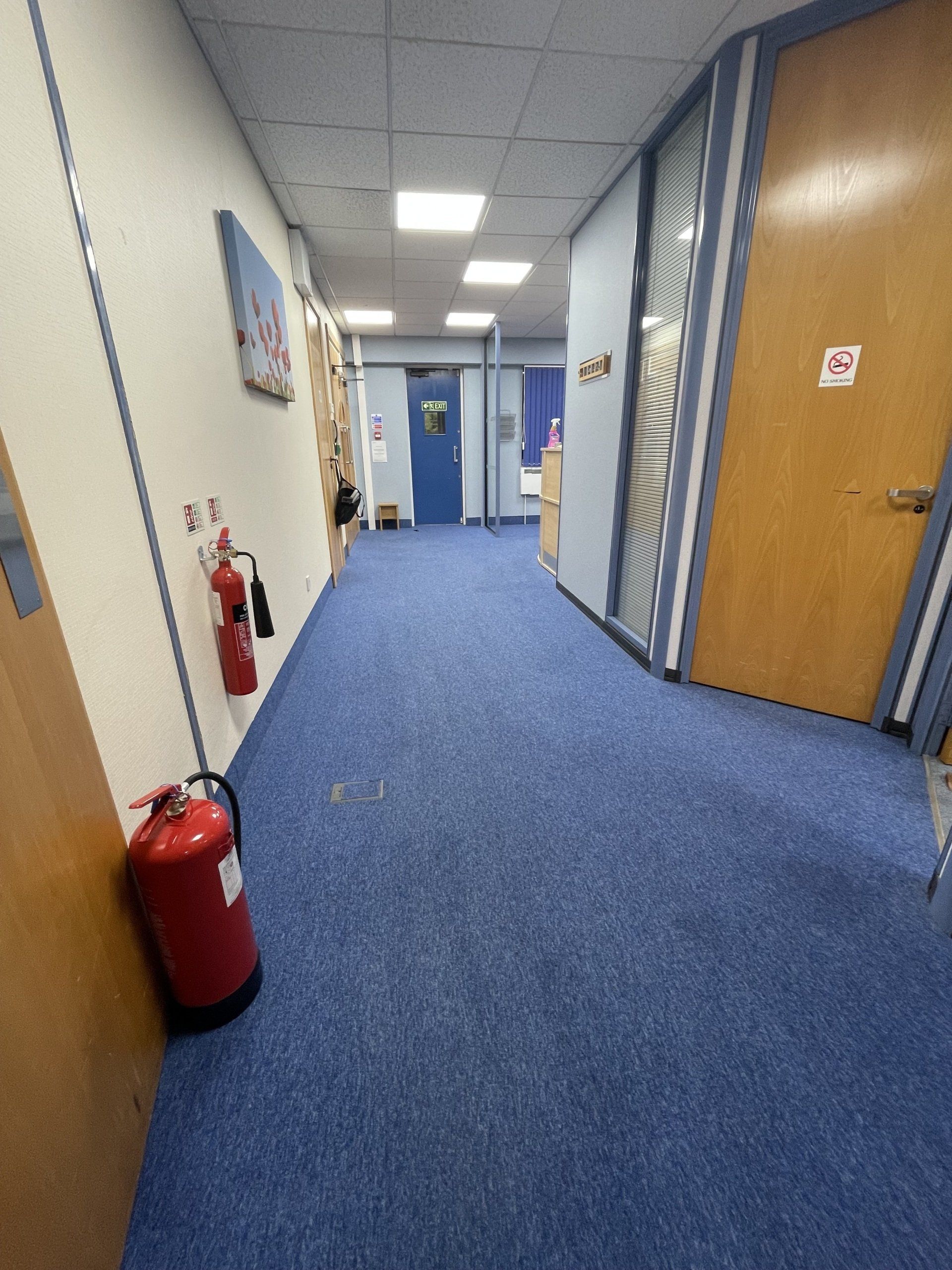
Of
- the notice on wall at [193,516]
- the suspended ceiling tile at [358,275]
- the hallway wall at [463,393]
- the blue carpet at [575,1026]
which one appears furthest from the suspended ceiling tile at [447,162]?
the hallway wall at [463,393]

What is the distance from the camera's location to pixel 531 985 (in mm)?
1157

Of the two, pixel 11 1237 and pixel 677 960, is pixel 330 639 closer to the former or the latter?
pixel 677 960

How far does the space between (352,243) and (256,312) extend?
1.87 metres

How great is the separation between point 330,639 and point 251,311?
1.75 m

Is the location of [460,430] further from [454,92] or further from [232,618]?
[232,618]

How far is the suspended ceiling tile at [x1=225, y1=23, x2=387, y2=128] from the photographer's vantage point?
1815 mm

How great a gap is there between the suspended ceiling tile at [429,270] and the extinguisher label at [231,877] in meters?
4.45

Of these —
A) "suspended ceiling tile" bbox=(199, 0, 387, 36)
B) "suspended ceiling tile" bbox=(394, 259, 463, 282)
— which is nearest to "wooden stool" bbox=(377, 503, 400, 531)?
"suspended ceiling tile" bbox=(394, 259, 463, 282)

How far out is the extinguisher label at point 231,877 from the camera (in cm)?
97

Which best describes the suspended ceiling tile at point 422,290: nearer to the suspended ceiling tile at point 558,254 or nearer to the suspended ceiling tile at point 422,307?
the suspended ceiling tile at point 422,307

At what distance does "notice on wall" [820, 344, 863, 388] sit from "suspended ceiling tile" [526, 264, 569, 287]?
9.69 feet

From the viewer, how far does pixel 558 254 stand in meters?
3.85

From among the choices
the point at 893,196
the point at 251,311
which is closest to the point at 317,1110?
the point at 251,311

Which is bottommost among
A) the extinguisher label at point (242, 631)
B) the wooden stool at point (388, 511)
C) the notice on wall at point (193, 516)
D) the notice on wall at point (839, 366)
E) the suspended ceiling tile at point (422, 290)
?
the wooden stool at point (388, 511)
